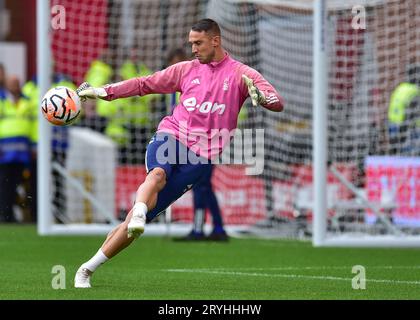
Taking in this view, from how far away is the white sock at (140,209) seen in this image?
9.73 meters

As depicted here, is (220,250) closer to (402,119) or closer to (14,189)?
(402,119)

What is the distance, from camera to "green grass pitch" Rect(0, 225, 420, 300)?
9.82 meters

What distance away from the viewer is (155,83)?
1067 cm

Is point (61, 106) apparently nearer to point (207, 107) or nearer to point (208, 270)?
point (207, 107)

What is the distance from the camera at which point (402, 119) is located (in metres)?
17.1

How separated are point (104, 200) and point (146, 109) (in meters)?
1.63

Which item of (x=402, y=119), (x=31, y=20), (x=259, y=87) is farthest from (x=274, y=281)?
(x=31, y=20)

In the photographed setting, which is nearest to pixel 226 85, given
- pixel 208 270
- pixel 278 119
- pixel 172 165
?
pixel 172 165

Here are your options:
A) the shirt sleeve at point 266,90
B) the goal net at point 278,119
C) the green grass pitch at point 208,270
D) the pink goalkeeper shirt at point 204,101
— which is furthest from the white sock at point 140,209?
the goal net at point 278,119

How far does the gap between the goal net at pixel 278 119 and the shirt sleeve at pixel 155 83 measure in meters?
4.76

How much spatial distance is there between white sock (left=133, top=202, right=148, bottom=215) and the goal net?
590 cm

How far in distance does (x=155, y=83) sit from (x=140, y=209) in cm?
137

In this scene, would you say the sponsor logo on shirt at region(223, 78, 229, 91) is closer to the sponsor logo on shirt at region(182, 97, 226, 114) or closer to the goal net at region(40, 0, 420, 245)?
the sponsor logo on shirt at region(182, 97, 226, 114)

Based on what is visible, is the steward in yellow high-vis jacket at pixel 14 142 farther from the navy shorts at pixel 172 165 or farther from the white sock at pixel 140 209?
the white sock at pixel 140 209
